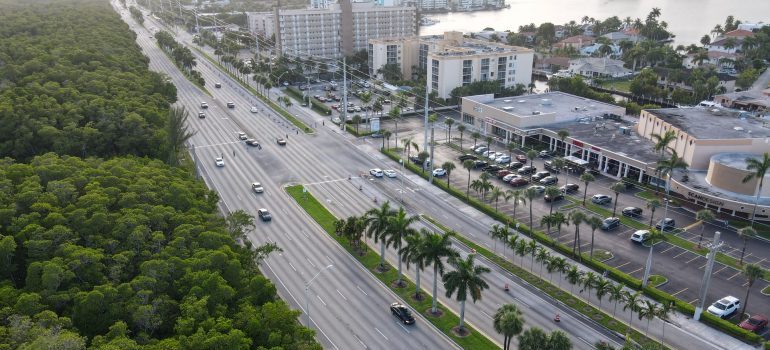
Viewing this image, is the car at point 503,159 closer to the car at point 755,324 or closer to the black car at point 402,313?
the black car at point 402,313

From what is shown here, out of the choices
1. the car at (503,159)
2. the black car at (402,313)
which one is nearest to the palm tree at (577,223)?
the black car at (402,313)

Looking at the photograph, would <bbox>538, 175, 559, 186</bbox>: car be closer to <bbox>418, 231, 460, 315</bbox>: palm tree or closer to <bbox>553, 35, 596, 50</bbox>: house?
<bbox>418, 231, 460, 315</bbox>: palm tree

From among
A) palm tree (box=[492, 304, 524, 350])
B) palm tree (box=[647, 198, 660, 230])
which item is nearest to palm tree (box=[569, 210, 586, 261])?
palm tree (box=[647, 198, 660, 230])

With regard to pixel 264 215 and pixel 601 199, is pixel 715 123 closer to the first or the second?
pixel 601 199

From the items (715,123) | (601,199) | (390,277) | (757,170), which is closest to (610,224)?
(601,199)

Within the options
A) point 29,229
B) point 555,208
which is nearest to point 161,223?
point 29,229

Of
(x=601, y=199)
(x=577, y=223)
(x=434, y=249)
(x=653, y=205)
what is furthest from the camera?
(x=601, y=199)

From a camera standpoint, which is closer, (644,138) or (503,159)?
(503,159)
